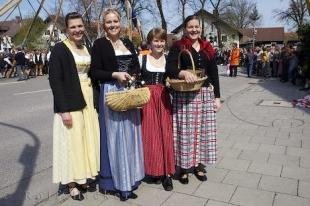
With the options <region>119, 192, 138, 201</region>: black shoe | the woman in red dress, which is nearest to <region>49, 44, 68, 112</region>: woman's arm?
the woman in red dress

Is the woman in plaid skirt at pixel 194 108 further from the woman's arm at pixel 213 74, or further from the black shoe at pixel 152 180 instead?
the black shoe at pixel 152 180

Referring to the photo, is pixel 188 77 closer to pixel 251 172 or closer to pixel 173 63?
pixel 173 63

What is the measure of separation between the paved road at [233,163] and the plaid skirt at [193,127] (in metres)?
0.32

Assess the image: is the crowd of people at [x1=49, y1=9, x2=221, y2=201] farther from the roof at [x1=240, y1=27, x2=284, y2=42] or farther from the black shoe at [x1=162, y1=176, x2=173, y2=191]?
the roof at [x1=240, y1=27, x2=284, y2=42]

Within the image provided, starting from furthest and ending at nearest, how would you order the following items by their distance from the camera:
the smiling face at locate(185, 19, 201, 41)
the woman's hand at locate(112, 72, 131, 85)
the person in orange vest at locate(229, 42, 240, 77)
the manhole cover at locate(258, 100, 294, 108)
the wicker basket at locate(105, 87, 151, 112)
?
the person in orange vest at locate(229, 42, 240, 77)
the manhole cover at locate(258, 100, 294, 108)
the smiling face at locate(185, 19, 201, 41)
the woman's hand at locate(112, 72, 131, 85)
the wicker basket at locate(105, 87, 151, 112)

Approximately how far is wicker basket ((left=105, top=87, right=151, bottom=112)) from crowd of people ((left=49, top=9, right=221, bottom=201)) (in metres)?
0.20

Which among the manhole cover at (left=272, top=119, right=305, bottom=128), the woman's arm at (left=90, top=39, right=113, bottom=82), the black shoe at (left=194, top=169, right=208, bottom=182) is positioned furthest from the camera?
the manhole cover at (left=272, top=119, right=305, bottom=128)

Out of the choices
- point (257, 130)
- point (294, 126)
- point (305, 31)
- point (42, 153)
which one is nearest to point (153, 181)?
point (42, 153)

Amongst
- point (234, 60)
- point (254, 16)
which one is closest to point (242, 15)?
point (254, 16)

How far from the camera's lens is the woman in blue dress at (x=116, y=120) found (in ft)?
13.1

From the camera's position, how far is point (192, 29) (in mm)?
4324

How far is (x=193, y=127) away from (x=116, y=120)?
38.6 inches

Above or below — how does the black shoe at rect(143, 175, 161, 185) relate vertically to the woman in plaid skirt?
below

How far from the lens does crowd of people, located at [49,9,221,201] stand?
3961mm
